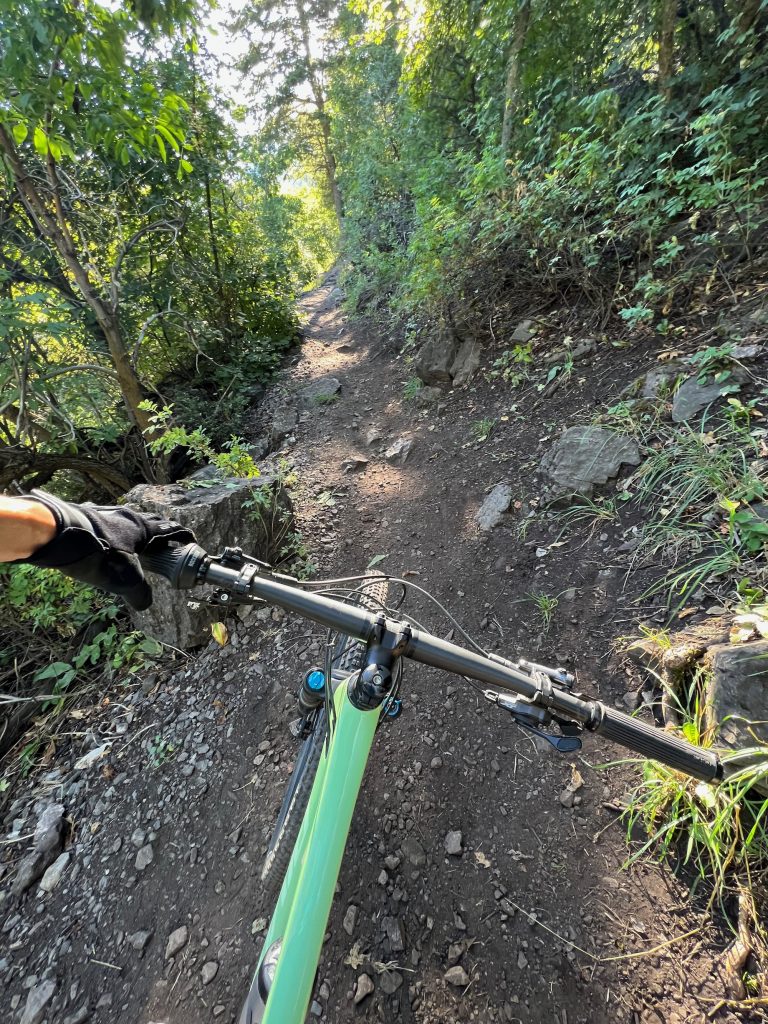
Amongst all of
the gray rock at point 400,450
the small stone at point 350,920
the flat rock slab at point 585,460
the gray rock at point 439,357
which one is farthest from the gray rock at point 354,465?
the small stone at point 350,920

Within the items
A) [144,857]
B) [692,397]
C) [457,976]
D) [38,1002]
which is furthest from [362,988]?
[692,397]

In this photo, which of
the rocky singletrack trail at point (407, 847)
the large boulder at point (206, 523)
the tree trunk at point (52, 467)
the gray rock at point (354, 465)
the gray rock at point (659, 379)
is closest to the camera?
the rocky singletrack trail at point (407, 847)

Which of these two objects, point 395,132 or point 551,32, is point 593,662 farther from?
point 395,132

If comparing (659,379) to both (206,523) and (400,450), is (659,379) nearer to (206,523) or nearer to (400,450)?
(400,450)

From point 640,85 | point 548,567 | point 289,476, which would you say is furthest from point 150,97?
point 640,85

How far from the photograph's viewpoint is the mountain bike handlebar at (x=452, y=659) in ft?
3.69

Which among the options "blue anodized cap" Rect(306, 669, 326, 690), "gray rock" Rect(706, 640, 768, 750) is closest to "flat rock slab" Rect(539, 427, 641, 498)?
"gray rock" Rect(706, 640, 768, 750)

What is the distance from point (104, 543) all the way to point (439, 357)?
5069 millimetres

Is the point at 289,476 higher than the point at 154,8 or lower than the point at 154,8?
lower

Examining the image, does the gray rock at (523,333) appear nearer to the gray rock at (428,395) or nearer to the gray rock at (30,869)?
the gray rock at (428,395)

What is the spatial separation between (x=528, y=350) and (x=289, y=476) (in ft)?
9.60

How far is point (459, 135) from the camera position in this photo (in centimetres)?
741

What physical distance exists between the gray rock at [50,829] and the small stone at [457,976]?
2.19 metres

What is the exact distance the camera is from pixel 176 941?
1.90 meters
